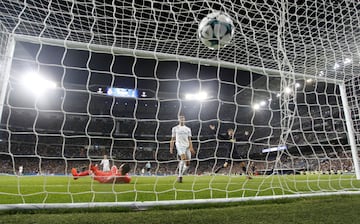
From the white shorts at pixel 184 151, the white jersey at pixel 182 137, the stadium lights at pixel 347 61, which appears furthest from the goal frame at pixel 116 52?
the white shorts at pixel 184 151

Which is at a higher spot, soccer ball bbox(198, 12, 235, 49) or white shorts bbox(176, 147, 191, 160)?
soccer ball bbox(198, 12, 235, 49)

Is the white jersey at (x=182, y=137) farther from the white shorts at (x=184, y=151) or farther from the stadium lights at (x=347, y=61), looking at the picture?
the stadium lights at (x=347, y=61)

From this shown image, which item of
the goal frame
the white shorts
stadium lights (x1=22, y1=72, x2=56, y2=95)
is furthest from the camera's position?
stadium lights (x1=22, y1=72, x2=56, y2=95)

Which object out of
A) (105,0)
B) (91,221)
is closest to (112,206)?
(91,221)

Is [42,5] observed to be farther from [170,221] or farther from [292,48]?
[292,48]

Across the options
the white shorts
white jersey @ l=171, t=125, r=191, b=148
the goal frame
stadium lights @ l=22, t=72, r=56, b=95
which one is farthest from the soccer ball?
the white shorts

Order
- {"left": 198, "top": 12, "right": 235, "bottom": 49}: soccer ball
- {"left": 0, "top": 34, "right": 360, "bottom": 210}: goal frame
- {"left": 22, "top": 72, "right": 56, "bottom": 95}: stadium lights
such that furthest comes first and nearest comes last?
{"left": 22, "top": 72, "right": 56, "bottom": 95}: stadium lights, {"left": 198, "top": 12, "right": 235, "bottom": 49}: soccer ball, {"left": 0, "top": 34, "right": 360, "bottom": 210}: goal frame

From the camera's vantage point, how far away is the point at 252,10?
3959mm

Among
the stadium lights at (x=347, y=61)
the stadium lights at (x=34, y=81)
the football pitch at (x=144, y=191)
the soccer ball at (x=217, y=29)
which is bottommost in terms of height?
the football pitch at (x=144, y=191)

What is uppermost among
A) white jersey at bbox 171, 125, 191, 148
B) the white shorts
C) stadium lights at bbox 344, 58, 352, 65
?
stadium lights at bbox 344, 58, 352, 65

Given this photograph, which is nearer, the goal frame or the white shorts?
the goal frame

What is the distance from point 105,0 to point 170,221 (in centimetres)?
338

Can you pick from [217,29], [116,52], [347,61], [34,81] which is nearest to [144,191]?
[116,52]

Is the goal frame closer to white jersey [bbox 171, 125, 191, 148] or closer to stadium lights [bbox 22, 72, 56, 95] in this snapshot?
stadium lights [bbox 22, 72, 56, 95]
